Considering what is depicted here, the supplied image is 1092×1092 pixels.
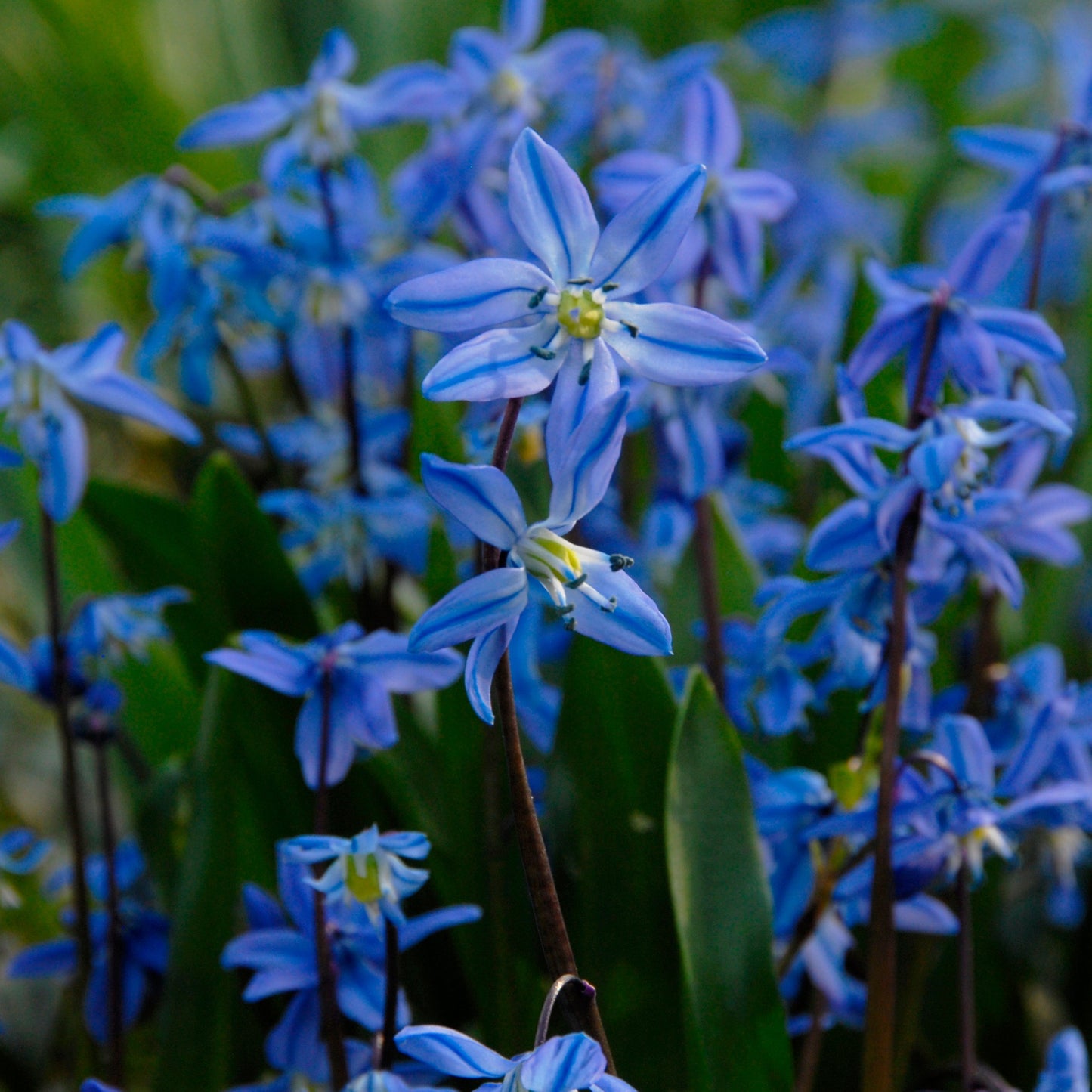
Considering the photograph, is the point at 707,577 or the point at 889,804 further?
the point at 707,577

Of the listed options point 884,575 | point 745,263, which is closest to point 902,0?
point 745,263

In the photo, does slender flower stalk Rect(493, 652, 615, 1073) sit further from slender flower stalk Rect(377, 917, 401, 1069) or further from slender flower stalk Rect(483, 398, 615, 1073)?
slender flower stalk Rect(377, 917, 401, 1069)

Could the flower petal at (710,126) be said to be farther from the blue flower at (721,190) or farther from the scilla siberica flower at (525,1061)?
the scilla siberica flower at (525,1061)

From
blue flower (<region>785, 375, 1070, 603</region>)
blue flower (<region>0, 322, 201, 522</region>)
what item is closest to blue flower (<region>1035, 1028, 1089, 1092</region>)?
blue flower (<region>785, 375, 1070, 603</region>)

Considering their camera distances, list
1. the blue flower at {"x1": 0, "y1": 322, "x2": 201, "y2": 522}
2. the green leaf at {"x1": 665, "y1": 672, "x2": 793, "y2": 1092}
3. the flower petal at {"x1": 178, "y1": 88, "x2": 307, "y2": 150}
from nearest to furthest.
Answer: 1. the green leaf at {"x1": 665, "y1": 672, "x2": 793, "y2": 1092}
2. the blue flower at {"x1": 0, "y1": 322, "x2": 201, "y2": 522}
3. the flower petal at {"x1": 178, "y1": 88, "x2": 307, "y2": 150}

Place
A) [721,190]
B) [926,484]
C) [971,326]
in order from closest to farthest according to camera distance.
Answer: [926,484] < [971,326] < [721,190]

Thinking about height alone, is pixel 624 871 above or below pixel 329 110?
below

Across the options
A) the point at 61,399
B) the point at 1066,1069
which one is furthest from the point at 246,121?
the point at 1066,1069

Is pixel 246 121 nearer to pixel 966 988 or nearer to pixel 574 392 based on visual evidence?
pixel 574 392
